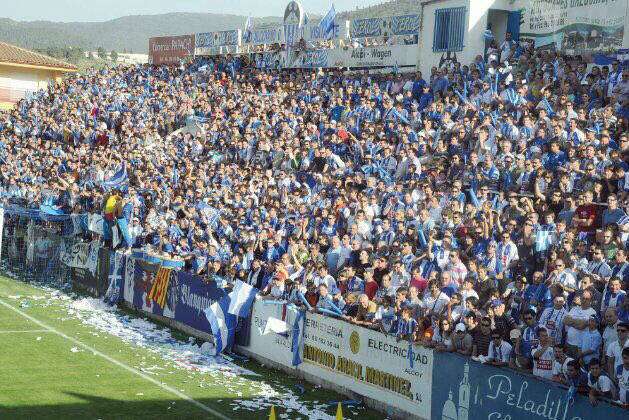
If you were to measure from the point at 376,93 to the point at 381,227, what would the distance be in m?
8.02

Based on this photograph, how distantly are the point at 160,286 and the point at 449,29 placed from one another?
11472 millimetres

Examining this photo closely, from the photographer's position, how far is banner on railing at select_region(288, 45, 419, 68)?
28.9 metres

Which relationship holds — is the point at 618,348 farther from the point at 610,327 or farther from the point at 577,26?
the point at 577,26

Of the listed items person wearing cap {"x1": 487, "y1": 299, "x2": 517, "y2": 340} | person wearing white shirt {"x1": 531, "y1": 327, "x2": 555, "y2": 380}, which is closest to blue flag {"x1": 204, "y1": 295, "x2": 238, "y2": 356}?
person wearing cap {"x1": 487, "y1": 299, "x2": 517, "y2": 340}

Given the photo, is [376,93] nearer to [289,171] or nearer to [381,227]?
[289,171]

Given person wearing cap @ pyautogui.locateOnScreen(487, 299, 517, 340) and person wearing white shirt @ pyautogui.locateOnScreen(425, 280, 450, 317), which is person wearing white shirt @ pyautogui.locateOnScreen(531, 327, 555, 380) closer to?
person wearing cap @ pyautogui.locateOnScreen(487, 299, 517, 340)

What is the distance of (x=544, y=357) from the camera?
12.4 metres

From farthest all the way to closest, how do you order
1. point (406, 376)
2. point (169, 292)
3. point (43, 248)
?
point (43, 248) < point (169, 292) < point (406, 376)

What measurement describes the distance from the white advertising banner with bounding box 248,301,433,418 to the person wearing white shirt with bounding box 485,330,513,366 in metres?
1.22

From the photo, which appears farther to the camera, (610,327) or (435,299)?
(435,299)

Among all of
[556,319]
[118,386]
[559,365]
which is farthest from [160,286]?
[559,365]

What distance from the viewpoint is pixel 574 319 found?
12.6 metres

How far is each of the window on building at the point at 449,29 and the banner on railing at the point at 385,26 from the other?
135cm

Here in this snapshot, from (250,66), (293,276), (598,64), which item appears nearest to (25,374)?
(293,276)
